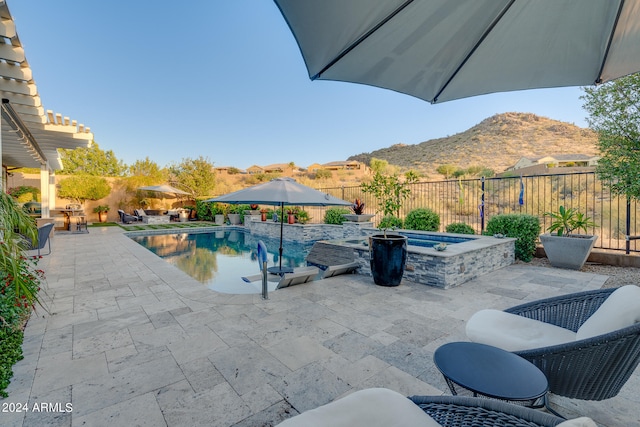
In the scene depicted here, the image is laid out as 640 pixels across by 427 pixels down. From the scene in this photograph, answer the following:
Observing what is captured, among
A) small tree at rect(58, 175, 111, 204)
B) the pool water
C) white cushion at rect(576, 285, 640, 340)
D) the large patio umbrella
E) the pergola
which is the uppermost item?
the pergola

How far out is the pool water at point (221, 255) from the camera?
6233 millimetres

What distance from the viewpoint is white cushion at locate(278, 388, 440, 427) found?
1.13 meters

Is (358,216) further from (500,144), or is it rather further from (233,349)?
(500,144)

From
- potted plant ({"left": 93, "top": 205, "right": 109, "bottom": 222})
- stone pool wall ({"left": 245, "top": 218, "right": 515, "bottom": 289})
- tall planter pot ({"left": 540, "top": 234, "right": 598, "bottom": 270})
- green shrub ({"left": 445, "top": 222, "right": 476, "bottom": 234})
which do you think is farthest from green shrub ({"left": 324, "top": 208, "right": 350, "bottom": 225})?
potted plant ({"left": 93, "top": 205, "right": 109, "bottom": 222})

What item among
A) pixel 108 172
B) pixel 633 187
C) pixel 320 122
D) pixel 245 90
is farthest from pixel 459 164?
pixel 108 172

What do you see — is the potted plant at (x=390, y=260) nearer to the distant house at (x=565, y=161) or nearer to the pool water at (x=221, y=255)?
the pool water at (x=221, y=255)

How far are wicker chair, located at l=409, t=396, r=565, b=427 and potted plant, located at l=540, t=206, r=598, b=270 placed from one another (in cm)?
639

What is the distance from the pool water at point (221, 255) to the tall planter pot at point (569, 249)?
228 inches

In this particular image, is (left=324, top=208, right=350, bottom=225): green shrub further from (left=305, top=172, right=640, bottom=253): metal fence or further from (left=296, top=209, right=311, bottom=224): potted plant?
(left=305, top=172, right=640, bottom=253): metal fence

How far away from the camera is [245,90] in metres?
20.2

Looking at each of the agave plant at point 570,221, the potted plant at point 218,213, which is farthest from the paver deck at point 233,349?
the potted plant at point 218,213

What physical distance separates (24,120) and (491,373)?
30.4 feet

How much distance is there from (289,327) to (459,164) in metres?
31.1

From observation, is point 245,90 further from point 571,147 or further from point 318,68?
point 571,147
